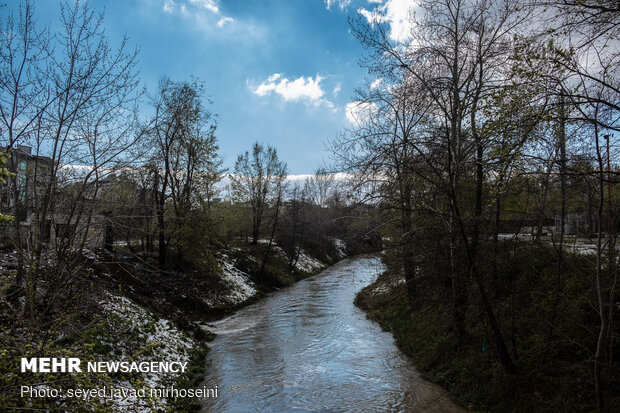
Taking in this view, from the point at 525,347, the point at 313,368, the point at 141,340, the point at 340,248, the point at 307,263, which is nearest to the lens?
the point at 525,347

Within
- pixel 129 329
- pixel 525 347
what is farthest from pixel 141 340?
pixel 525 347

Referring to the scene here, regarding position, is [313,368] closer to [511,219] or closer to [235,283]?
[511,219]

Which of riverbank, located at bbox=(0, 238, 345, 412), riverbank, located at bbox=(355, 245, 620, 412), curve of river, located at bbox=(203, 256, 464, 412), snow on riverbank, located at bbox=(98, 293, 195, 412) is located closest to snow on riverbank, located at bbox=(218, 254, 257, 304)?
riverbank, located at bbox=(0, 238, 345, 412)

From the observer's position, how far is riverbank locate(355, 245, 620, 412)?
6.90 metres

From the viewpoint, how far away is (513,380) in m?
7.53

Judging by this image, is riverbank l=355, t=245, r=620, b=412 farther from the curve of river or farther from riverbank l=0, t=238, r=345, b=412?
riverbank l=0, t=238, r=345, b=412

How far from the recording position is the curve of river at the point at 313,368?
326 inches

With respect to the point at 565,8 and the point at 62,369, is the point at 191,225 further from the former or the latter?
the point at 565,8

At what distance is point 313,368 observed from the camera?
10.5m

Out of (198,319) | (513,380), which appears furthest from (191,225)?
(513,380)

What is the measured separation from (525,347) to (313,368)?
5423 millimetres

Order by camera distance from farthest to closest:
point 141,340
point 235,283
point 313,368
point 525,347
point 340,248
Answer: point 340,248, point 235,283, point 141,340, point 313,368, point 525,347

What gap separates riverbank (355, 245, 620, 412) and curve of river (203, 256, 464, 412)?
2.03 ft

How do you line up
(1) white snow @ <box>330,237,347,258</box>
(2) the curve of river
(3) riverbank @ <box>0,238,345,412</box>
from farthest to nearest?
(1) white snow @ <box>330,237,347,258</box>
(2) the curve of river
(3) riverbank @ <box>0,238,345,412</box>
